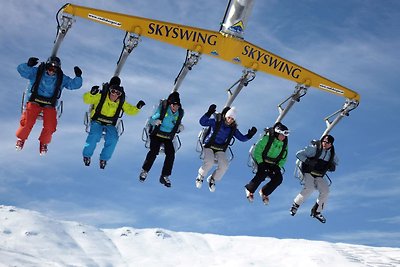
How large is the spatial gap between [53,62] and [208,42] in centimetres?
344

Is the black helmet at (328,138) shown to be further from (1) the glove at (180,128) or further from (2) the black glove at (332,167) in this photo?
(1) the glove at (180,128)

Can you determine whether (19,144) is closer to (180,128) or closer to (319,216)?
(180,128)

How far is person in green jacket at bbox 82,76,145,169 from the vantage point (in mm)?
13805

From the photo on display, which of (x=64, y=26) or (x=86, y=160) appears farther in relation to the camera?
(x=86, y=160)

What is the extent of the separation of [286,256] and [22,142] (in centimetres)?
15628

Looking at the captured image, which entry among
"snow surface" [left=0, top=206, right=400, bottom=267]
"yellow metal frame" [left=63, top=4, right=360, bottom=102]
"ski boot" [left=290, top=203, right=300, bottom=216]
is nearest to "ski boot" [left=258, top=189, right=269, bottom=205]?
"ski boot" [left=290, top=203, right=300, bottom=216]

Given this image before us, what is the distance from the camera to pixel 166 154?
14.9 meters

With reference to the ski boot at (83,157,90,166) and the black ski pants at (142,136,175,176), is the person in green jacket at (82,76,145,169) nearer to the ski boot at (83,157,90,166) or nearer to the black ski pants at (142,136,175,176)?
the ski boot at (83,157,90,166)

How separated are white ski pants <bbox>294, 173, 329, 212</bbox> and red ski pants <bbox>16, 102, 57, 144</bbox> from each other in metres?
6.64

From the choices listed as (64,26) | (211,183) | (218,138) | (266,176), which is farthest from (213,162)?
(64,26)

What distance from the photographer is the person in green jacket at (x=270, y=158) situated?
50.1ft

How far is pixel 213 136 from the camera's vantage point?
1488cm

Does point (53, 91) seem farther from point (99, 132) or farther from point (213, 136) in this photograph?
point (213, 136)

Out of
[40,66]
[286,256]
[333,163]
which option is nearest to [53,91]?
[40,66]
